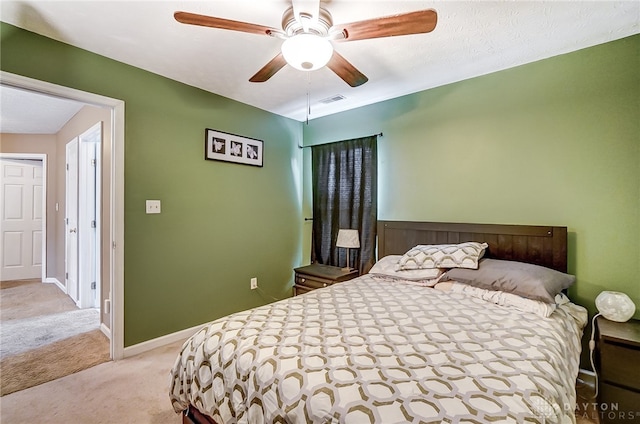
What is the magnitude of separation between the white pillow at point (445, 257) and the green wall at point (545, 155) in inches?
17.5

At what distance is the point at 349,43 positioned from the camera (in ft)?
6.87

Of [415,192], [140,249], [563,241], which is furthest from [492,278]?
[140,249]

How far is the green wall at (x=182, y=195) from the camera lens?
2.27 m

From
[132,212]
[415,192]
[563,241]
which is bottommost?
[563,241]

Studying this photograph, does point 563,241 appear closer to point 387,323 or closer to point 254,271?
point 387,323

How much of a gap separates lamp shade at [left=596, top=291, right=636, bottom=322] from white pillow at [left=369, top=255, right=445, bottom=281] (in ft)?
3.16

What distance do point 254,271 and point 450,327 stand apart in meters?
2.42

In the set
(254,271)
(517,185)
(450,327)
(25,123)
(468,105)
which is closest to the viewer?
(450,327)

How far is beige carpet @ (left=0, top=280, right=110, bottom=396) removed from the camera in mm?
2189

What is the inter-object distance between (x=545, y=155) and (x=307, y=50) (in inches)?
80.4

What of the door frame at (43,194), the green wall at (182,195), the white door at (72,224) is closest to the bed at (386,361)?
the green wall at (182,195)

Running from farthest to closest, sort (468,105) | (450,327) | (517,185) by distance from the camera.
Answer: (468,105) < (517,185) < (450,327)

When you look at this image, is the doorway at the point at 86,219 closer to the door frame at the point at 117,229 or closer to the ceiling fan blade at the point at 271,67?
the door frame at the point at 117,229

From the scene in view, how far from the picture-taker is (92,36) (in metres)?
2.04
